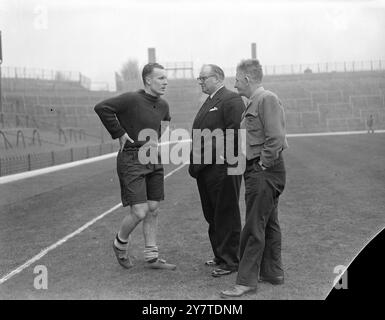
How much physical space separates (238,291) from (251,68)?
6.54 feet

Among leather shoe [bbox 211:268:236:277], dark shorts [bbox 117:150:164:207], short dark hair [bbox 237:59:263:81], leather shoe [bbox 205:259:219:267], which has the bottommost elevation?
leather shoe [bbox 205:259:219:267]

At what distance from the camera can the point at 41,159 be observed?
68.0ft

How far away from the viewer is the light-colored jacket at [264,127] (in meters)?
4.45

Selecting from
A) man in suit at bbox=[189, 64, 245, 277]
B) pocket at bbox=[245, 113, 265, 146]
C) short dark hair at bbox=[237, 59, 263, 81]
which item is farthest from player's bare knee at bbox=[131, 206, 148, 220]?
short dark hair at bbox=[237, 59, 263, 81]

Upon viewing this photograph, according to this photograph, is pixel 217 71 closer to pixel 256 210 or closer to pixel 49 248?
pixel 256 210

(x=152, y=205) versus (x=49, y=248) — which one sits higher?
(x=152, y=205)

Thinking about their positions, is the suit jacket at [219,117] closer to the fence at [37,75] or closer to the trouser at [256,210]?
the trouser at [256,210]

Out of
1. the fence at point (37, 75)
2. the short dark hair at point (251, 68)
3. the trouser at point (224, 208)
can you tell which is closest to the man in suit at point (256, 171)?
the short dark hair at point (251, 68)

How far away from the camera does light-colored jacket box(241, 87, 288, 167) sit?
445cm

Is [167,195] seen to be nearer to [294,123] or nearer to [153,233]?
[153,233]

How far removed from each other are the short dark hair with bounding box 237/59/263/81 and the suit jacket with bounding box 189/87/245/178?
68 cm

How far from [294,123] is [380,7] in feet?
169

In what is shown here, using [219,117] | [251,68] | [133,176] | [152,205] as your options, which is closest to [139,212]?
[152,205]

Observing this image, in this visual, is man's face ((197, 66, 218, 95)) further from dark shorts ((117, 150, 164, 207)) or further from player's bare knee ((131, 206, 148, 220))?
player's bare knee ((131, 206, 148, 220))
